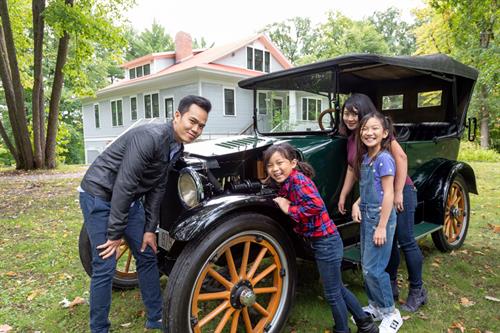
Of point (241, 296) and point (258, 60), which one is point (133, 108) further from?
point (241, 296)

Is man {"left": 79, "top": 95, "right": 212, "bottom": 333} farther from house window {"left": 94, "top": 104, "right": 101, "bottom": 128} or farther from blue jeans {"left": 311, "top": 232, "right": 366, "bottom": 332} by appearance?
house window {"left": 94, "top": 104, "right": 101, "bottom": 128}

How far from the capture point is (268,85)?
147 inches

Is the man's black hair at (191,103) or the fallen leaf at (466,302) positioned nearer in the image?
the man's black hair at (191,103)

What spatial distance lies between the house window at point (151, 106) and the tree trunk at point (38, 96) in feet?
25.2

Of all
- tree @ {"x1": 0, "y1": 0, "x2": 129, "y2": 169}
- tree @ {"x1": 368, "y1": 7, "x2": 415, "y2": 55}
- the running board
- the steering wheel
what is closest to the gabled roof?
tree @ {"x1": 0, "y1": 0, "x2": 129, "y2": 169}

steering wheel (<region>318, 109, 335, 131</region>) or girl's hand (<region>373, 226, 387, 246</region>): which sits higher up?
steering wheel (<region>318, 109, 335, 131</region>)

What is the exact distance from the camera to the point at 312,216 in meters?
2.22

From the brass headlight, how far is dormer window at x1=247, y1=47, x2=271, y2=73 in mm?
18220

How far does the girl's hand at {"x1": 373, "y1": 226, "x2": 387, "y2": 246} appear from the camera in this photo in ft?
7.72

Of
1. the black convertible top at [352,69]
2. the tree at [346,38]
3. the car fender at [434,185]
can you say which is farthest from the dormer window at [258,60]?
the car fender at [434,185]

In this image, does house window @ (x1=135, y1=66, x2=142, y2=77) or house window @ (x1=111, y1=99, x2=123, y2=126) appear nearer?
house window @ (x1=111, y1=99, x2=123, y2=126)

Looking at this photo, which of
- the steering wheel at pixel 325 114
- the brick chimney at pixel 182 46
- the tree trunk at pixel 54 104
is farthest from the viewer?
the brick chimney at pixel 182 46

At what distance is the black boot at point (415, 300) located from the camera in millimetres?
2748

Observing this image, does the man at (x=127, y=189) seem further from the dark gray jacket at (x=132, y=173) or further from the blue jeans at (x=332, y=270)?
the blue jeans at (x=332, y=270)
